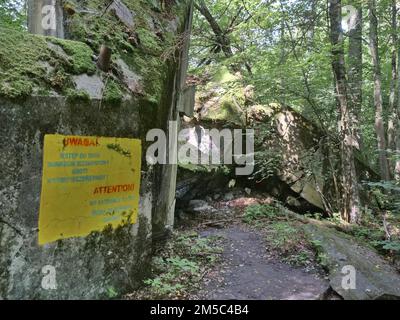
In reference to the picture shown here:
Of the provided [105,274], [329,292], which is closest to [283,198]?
[329,292]

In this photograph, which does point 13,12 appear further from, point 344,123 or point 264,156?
point 344,123

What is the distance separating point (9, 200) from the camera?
2.88 m

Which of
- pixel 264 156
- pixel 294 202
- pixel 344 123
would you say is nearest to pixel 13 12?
pixel 264 156

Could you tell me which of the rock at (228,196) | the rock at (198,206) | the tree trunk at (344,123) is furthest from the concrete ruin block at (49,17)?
the tree trunk at (344,123)

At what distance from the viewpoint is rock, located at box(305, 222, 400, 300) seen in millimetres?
4527

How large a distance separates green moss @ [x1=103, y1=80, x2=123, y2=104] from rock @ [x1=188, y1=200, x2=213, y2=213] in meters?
4.65

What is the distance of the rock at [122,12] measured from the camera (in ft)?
16.4

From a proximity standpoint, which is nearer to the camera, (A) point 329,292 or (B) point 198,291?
(B) point 198,291

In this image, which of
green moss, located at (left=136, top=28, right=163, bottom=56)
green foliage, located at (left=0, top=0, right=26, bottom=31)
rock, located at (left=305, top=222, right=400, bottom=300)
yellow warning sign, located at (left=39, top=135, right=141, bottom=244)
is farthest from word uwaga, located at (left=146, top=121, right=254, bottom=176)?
green foliage, located at (left=0, top=0, right=26, bottom=31)

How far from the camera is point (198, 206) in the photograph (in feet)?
27.4

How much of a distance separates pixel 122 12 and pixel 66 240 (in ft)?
11.5
